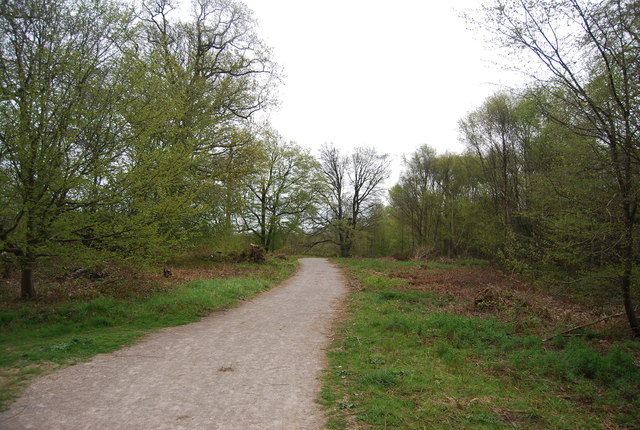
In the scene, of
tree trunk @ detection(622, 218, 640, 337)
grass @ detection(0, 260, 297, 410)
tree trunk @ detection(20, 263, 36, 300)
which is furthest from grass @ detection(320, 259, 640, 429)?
tree trunk @ detection(20, 263, 36, 300)

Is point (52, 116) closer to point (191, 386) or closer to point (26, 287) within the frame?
point (26, 287)

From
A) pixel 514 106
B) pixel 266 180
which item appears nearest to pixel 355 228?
pixel 266 180

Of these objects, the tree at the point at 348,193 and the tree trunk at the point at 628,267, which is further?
the tree at the point at 348,193

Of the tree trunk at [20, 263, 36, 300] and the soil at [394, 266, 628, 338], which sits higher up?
the tree trunk at [20, 263, 36, 300]

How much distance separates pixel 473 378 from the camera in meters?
5.53

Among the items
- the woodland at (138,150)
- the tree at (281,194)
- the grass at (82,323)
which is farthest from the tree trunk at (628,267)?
the tree at (281,194)

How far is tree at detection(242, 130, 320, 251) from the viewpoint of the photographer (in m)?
34.7

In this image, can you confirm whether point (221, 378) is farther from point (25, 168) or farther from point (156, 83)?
point (156, 83)

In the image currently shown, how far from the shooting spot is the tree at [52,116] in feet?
25.2

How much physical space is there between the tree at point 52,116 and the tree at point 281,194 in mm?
24209

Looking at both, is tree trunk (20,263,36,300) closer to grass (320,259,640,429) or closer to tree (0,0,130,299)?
tree (0,0,130,299)

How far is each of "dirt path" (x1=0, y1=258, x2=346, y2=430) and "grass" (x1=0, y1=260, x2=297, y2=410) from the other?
46 centimetres

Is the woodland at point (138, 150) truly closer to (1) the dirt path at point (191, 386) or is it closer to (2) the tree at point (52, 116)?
(2) the tree at point (52, 116)

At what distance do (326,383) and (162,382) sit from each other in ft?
7.95
